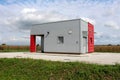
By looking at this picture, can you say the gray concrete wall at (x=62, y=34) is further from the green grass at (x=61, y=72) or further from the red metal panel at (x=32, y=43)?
the green grass at (x=61, y=72)

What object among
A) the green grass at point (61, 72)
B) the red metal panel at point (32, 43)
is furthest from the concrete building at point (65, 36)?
the green grass at point (61, 72)

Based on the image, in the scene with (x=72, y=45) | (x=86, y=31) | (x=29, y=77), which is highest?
(x=86, y=31)

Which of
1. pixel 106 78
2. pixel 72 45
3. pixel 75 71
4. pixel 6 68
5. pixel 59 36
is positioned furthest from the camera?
pixel 59 36

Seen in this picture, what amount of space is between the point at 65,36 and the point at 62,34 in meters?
0.58

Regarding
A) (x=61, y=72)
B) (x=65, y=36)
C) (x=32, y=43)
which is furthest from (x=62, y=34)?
(x=61, y=72)

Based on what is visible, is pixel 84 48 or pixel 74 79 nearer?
pixel 74 79

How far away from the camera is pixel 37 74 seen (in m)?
9.22

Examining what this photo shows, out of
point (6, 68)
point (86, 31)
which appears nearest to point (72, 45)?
point (86, 31)

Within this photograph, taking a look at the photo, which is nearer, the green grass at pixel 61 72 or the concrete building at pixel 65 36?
the green grass at pixel 61 72

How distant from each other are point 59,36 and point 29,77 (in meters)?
14.4

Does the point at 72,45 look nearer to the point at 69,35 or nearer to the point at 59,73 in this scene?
the point at 69,35

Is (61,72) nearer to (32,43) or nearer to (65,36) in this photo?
(65,36)

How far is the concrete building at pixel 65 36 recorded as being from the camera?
2125 centimetres

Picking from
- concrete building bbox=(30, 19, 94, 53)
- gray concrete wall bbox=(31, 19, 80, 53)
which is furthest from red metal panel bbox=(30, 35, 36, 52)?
gray concrete wall bbox=(31, 19, 80, 53)
